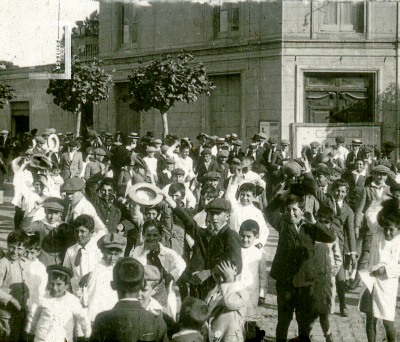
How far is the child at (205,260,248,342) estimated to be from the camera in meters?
4.42

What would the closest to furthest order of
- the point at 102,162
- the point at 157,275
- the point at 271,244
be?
the point at 157,275, the point at 271,244, the point at 102,162

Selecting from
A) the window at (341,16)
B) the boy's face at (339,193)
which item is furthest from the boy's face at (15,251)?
the window at (341,16)

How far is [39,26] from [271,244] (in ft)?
17.5

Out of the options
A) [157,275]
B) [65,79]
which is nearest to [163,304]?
[157,275]

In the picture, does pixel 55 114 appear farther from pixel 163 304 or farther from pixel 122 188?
pixel 163 304

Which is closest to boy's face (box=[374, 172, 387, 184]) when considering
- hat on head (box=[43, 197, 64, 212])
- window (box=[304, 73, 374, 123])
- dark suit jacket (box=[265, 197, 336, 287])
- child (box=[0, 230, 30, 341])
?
dark suit jacket (box=[265, 197, 336, 287])

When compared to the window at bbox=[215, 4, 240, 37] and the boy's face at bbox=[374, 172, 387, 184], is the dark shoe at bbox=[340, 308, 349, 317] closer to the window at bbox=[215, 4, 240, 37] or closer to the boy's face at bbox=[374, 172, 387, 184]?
the boy's face at bbox=[374, 172, 387, 184]

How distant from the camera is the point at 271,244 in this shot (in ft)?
32.7

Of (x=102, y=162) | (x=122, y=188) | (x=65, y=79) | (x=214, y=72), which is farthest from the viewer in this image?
(x=214, y=72)

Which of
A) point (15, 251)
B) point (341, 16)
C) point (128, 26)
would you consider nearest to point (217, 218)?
point (15, 251)

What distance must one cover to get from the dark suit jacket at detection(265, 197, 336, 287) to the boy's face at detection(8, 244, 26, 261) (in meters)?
2.26

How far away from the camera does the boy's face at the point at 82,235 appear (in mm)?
5383

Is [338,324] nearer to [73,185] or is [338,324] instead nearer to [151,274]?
[151,274]

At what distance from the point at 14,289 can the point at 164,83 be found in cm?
1004
